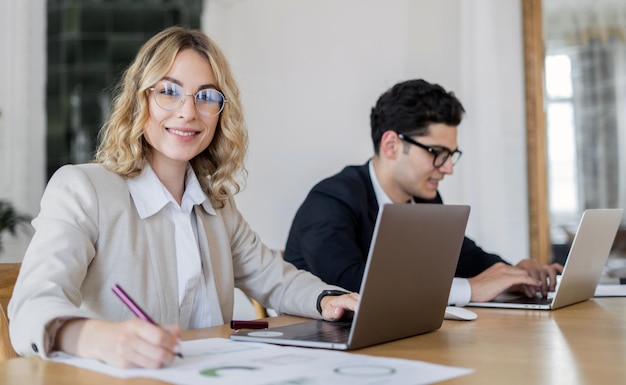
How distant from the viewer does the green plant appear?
501cm

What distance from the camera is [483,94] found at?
12.8 feet

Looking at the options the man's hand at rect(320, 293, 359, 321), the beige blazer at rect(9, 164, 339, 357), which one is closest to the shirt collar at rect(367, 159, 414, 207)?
the beige blazer at rect(9, 164, 339, 357)

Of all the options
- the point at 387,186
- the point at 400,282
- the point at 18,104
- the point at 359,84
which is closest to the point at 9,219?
the point at 18,104

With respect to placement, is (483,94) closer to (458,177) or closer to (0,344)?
(458,177)

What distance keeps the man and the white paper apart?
3.37ft

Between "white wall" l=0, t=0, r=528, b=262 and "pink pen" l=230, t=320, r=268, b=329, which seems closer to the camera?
"pink pen" l=230, t=320, r=268, b=329

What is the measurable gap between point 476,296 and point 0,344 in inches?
45.2

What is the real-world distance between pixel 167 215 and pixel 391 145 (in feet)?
3.71

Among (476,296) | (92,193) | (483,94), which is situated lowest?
→ (476,296)

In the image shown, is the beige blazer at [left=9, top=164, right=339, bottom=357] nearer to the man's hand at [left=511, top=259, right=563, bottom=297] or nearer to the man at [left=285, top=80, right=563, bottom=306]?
the man at [left=285, top=80, right=563, bottom=306]

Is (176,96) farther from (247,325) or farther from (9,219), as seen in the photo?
(9,219)

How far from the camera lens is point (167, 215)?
5.82ft

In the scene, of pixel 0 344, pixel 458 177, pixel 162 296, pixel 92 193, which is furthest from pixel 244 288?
pixel 458 177

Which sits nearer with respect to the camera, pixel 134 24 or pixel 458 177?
pixel 458 177
